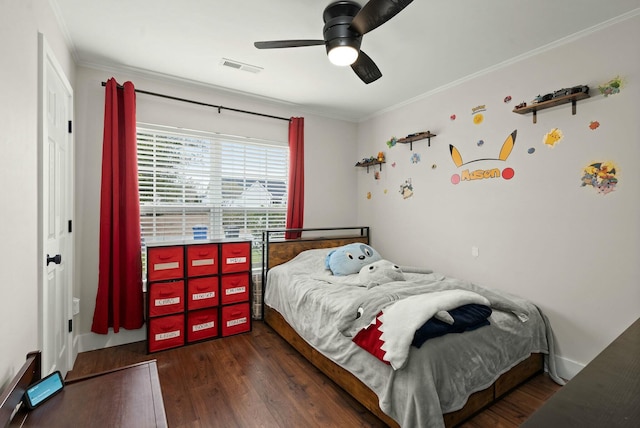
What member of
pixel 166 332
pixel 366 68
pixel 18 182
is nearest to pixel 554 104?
pixel 366 68

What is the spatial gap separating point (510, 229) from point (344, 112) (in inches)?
97.7

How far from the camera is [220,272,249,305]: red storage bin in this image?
3072 mm

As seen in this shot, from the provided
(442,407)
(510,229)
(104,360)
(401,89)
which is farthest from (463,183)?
(104,360)

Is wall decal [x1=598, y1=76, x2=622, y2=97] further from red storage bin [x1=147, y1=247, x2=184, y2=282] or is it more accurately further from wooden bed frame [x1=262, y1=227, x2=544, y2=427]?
red storage bin [x1=147, y1=247, x2=184, y2=282]

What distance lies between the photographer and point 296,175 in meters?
3.79

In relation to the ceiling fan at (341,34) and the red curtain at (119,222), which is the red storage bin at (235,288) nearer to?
the red curtain at (119,222)

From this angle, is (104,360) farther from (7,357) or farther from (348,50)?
(348,50)

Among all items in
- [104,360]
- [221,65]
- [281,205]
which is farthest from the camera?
[281,205]

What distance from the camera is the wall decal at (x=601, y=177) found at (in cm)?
211

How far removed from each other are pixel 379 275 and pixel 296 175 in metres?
1.73

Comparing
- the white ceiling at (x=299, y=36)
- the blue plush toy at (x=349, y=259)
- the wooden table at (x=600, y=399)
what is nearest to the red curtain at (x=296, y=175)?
the white ceiling at (x=299, y=36)

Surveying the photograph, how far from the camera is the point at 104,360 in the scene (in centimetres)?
260

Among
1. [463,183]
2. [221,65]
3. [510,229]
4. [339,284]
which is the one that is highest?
[221,65]

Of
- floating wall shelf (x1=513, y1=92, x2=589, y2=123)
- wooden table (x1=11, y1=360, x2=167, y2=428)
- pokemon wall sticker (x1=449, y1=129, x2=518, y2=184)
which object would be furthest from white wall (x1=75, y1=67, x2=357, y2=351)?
floating wall shelf (x1=513, y1=92, x2=589, y2=123)
